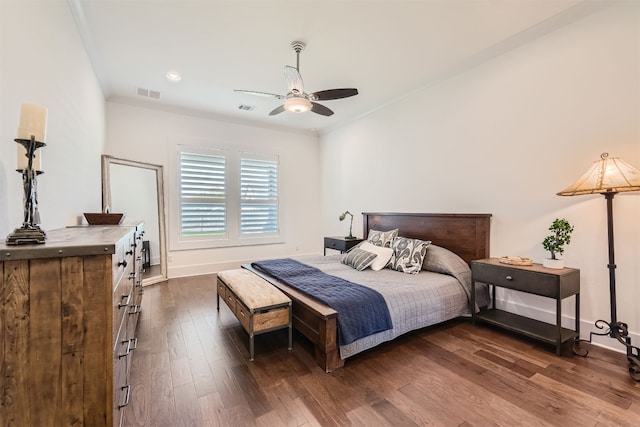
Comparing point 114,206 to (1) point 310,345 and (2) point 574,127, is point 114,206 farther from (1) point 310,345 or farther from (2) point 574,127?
(2) point 574,127

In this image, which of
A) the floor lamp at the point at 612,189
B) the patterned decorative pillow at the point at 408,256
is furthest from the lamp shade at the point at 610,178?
the patterned decorative pillow at the point at 408,256

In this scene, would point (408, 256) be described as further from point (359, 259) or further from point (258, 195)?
point (258, 195)

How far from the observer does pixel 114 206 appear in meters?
4.29

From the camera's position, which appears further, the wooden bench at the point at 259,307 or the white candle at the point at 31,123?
the wooden bench at the point at 259,307

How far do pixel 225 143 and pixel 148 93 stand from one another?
4.89 feet

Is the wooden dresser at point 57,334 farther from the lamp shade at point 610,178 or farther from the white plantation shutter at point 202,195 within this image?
the white plantation shutter at point 202,195

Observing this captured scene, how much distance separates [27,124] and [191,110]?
4.27m

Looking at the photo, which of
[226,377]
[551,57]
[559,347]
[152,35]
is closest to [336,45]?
[152,35]

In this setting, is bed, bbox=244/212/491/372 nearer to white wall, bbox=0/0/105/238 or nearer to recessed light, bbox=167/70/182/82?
white wall, bbox=0/0/105/238

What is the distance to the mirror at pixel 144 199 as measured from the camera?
4.27 m

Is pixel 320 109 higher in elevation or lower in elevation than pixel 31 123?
higher

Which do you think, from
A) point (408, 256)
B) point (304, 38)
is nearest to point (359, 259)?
point (408, 256)

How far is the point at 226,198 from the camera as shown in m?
5.54

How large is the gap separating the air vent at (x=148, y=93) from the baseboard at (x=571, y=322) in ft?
18.2
